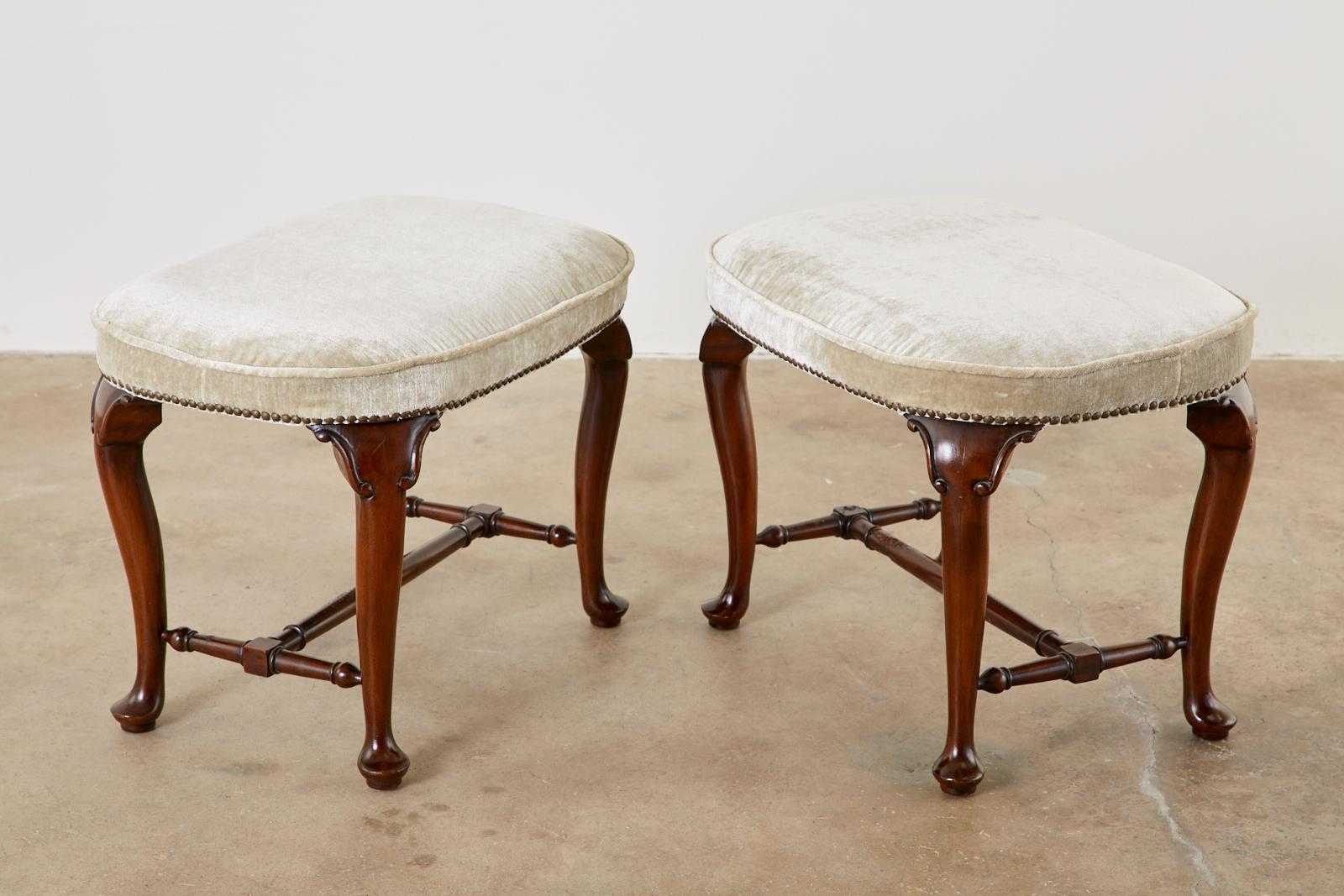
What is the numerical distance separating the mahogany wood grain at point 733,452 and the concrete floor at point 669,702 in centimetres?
5

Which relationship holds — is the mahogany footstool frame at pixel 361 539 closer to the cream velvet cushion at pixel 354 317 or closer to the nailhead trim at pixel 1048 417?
the cream velvet cushion at pixel 354 317

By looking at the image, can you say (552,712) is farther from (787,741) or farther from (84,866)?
(84,866)

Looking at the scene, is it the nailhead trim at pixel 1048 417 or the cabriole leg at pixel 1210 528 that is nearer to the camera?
the nailhead trim at pixel 1048 417

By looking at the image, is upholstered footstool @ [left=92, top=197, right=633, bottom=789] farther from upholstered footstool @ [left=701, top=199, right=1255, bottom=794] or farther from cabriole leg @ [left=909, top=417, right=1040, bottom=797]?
cabriole leg @ [left=909, top=417, right=1040, bottom=797]

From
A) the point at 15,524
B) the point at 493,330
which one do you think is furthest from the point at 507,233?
the point at 15,524

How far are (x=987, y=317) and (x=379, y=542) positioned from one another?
27.9 inches

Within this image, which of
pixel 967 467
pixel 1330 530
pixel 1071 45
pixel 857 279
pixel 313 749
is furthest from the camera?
pixel 1071 45

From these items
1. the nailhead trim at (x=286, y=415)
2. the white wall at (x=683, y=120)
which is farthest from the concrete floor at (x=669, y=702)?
the white wall at (x=683, y=120)

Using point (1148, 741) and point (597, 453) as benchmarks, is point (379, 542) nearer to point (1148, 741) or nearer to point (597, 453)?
point (597, 453)

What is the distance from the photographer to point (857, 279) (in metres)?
1.64

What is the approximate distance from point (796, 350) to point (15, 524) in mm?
1521

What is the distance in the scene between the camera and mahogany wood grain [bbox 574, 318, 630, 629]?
197 cm

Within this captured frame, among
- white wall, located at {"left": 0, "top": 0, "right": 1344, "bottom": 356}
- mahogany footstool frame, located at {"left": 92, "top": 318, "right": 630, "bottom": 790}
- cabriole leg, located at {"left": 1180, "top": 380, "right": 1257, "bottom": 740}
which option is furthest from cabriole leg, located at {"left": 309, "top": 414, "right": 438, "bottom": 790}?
white wall, located at {"left": 0, "top": 0, "right": 1344, "bottom": 356}

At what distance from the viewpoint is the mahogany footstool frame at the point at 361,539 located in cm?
156
